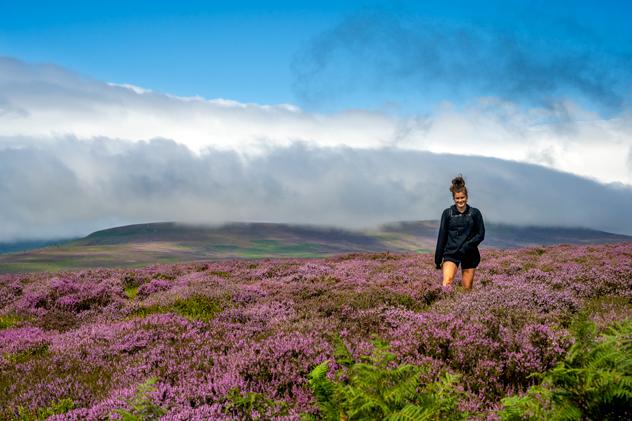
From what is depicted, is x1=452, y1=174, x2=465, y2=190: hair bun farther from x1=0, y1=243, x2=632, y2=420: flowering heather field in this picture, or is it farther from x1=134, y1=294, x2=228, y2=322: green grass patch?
x1=134, y1=294, x2=228, y2=322: green grass patch

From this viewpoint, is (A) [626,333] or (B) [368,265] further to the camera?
(B) [368,265]

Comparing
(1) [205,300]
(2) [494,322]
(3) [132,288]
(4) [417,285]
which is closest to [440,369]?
(2) [494,322]

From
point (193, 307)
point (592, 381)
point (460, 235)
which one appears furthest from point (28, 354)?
point (460, 235)

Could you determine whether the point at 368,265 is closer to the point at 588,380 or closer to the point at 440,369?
the point at 440,369

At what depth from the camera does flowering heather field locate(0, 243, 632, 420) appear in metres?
4.57

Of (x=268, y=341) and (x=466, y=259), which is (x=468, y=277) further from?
(x=268, y=341)

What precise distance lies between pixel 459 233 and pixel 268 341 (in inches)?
222

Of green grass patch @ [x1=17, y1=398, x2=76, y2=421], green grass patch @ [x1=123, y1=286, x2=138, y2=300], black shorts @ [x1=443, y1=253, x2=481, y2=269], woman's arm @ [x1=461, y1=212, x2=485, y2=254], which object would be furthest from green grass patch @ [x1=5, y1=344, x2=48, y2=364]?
woman's arm @ [x1=461, y1=212, x2=485, y2=254]

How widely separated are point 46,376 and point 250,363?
3036 mm

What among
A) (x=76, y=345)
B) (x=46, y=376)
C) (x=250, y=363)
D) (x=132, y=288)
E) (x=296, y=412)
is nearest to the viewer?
(x=296, y=412)

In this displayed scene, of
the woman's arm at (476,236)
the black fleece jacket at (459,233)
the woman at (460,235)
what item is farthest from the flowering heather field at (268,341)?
the woman's arm at (476,236)

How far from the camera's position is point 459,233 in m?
9.80

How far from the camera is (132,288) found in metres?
15.1

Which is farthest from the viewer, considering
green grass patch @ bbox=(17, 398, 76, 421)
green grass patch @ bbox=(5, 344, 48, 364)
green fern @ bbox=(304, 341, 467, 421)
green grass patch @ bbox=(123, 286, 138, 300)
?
green grass patch @ bbox=(123, 286, 138, 300)
